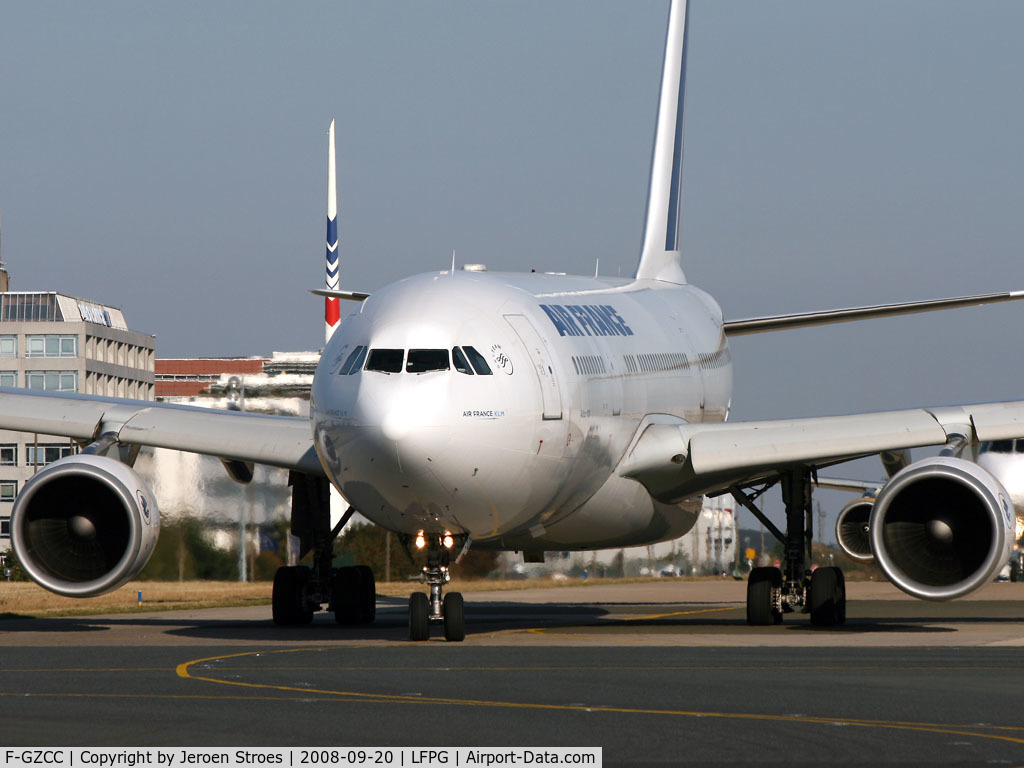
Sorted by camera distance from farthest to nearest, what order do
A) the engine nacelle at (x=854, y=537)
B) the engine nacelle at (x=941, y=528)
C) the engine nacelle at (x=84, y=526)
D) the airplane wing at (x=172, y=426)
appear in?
the engine nacelle at (x=854, y=537)
the airplane wing at (x=172, y=426)
the engine nacelle at (x=84, y=526)
the engine nacelle at (x=941, y=528)

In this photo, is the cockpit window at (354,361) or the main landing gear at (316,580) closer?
the cockpit window at (354,361)

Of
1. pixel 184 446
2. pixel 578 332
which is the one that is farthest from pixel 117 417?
pixel 578 332

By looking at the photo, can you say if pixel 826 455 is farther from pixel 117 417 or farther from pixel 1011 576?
pixel 1011 576

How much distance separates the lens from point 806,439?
21.0 meters

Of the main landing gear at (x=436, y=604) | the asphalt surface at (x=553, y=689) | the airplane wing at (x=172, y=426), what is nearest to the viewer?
the asphalt surface at (x=553, y=689)

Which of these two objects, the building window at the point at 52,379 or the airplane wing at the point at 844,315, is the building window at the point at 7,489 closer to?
the building window at the point at 52,379

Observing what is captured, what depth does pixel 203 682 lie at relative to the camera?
13.7 meters

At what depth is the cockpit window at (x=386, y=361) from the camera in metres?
17.7

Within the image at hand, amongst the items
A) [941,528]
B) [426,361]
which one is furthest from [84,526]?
[941,528]

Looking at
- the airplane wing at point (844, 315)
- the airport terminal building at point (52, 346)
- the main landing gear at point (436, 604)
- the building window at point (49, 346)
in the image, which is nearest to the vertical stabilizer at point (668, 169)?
the airplane wing at point (844, 315)

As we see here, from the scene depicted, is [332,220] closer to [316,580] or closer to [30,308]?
[316,580]

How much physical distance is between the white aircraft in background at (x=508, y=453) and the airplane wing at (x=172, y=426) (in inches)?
1.1

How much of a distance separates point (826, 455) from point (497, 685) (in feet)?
28.0

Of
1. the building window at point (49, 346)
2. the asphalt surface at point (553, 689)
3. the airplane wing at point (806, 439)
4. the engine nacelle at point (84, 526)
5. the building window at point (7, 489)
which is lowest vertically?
the asphalt surface at point (553, 689)
